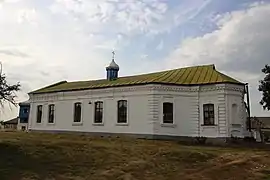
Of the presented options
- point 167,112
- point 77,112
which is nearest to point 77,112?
point 77,112

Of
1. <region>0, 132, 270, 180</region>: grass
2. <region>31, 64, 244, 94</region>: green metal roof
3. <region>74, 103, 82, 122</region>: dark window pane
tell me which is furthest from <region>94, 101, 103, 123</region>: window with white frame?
<region>0, 132, 270, 180</region>: grass

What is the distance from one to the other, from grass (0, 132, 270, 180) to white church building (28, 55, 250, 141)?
8.79m

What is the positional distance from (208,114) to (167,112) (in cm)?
339

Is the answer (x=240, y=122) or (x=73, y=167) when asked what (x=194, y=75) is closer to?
(x=240, y=122)

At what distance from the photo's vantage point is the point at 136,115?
35.1 meters

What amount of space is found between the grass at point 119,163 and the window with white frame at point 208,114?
30.3ft

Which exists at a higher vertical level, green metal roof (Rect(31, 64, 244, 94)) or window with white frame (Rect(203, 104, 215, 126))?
green metal roof (Rect(31, 64, 244, 94))

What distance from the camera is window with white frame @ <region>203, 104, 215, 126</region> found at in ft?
111

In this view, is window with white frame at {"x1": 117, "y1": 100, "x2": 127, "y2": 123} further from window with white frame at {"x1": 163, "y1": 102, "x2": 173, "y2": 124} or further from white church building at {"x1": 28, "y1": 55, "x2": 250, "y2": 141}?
window with white frame at {"x1": 163, "y1": 102, "x2": 173, "y2": 124}

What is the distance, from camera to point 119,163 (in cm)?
2089

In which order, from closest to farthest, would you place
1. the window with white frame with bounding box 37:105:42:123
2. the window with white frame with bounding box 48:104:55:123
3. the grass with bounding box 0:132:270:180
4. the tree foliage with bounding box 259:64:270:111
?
the grass with bounding box 0:132:270:180 → the tree foliage with bounding box 259:64:270:111 → the window with white frame with bounding box 48:104:55:123 → the window with white frame with bounding box 37:105:42:123

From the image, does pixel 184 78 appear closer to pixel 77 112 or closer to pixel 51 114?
pixel 77 112

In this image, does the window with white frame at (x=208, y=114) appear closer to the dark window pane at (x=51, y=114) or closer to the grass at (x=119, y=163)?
the grass at (x=119, y=163)

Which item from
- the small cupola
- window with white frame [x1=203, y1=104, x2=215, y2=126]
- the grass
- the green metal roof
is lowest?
the grass
